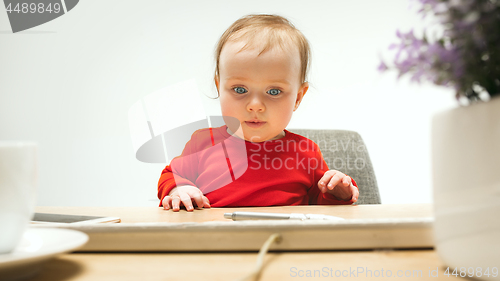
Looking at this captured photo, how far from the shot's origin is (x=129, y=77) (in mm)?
1750

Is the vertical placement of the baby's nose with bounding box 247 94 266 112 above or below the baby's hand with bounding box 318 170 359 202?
above

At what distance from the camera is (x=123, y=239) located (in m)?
0.28

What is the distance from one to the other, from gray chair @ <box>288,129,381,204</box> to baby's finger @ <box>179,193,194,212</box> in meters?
0.60

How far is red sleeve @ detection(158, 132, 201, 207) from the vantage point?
2.75 feet

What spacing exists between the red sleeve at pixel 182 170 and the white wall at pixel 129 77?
2.49ft

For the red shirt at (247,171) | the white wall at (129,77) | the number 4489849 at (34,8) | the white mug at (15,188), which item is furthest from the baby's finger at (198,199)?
the number 4489849 at (34,8)

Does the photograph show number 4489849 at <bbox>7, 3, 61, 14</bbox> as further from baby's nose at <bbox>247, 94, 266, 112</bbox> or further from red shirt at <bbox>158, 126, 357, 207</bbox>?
baby's nose at <bbox>247, 94, 266, 112</bbox>

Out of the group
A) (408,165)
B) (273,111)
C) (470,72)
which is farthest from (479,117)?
(408,165)

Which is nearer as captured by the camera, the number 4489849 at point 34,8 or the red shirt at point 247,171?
the red shirt at point 247,171

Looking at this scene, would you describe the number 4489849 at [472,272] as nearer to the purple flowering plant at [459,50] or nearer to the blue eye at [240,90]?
the purple flowering plant at [459,50]

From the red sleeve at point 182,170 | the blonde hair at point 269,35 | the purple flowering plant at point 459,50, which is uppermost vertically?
the blonde hair at point 269,35

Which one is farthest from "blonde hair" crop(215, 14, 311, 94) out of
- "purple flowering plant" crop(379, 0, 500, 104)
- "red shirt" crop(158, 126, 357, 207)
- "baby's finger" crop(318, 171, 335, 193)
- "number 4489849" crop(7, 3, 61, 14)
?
"number 4489849" crop(7, 3, 61, 14)

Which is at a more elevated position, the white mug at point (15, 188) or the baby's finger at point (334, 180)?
the white mug at point (15, 188)

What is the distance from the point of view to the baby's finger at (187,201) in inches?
23.4
